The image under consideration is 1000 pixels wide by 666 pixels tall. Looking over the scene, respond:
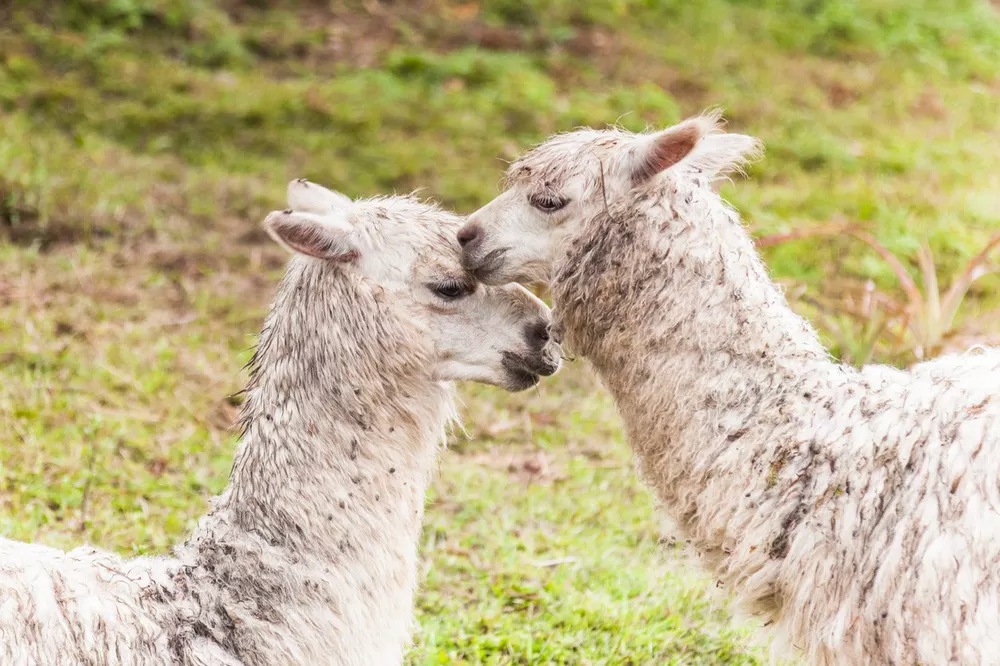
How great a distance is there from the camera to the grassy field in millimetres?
4480

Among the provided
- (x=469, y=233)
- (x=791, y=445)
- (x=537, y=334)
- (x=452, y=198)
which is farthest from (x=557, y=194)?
(x=452, y=198)

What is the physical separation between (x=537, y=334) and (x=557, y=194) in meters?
0.40

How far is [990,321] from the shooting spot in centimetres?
624

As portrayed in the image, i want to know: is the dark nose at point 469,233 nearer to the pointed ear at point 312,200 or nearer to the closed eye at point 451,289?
the closed eye at point 451,289

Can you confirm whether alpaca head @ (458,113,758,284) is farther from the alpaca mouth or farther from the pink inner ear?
the alpaca mouth

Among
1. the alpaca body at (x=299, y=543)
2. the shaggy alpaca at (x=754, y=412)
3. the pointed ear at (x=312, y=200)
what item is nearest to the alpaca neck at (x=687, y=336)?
the shaggy alpaca at (x=754, y=412)

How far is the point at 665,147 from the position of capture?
2.96 meters

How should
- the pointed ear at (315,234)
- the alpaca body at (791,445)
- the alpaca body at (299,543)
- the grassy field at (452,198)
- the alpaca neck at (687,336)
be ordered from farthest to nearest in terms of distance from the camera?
the grassy field at (452,198) < the alpaca neck at (687,336) < the pointed ear at (315,234) < the alpaca body at (299,543) < the alpaca body at (791,445)

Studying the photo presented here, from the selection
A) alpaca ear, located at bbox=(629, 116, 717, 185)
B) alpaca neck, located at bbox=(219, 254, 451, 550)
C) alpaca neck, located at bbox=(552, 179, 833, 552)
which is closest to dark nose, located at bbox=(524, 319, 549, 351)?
alpaca neck, located at bbox=(552, 179, 833, 552)

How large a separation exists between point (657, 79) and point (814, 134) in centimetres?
161

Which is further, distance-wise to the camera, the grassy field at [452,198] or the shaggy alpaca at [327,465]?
the grassy field at [452,198]

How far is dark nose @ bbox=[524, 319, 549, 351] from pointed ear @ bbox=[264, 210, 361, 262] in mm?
533

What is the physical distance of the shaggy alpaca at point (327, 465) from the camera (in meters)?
2.73

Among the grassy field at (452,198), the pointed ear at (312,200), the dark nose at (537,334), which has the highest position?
the pointed ear at (312,200)
